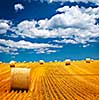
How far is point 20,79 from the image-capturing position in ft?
17.9

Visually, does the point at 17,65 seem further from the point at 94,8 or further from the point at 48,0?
the point at 94,8

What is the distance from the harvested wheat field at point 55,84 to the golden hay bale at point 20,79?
0.06 metres

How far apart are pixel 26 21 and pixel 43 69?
4.54ft

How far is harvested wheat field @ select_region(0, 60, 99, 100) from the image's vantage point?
525 centimetres

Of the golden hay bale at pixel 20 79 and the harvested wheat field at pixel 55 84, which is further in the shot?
the golden hay bale at pixel 20 79

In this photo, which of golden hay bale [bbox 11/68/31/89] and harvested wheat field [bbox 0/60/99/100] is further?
golden hay bale [bbox 11/68/31/89]

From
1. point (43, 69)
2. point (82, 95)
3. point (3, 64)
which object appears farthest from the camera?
point (43, 69)

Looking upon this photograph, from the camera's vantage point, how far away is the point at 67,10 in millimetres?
5777

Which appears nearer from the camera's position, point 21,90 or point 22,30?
point 21,90

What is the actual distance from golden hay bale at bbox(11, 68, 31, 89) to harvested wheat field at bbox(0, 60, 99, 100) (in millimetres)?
63

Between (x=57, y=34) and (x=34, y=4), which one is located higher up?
(x=34, y=4)

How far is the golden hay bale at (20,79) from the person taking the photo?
215 inches

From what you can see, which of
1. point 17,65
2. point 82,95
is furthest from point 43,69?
point 82,95

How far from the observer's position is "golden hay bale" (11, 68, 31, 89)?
Answer: 5.46m
